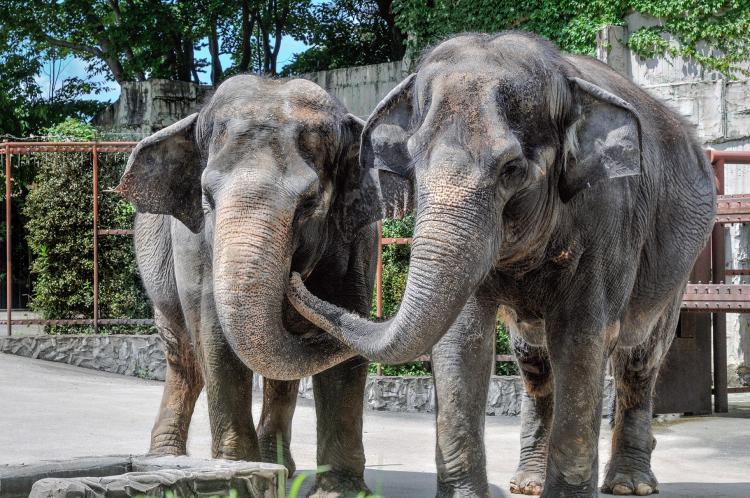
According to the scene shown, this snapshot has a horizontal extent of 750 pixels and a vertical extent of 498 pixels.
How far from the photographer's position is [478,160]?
431 cm

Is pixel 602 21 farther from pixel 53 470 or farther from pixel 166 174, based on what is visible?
pixel 53 470

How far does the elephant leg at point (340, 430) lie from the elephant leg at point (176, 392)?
3.80 ft

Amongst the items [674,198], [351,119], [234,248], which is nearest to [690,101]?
[674,198]

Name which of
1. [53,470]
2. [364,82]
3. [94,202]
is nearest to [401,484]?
[53,470]

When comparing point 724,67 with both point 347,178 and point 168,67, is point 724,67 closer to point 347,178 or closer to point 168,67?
point 347,178

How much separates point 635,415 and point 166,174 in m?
3.02

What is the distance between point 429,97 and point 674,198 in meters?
2.17

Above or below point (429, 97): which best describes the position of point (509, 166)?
below

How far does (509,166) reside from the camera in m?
4.43

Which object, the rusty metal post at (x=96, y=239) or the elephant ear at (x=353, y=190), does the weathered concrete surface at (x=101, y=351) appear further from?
the elephant ear at (x=353, y=190)

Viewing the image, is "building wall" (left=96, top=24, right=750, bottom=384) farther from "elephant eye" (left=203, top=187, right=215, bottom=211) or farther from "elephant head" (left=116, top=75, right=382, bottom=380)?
"elephant eye" (left=203, top=187, right=215, bottom=211)

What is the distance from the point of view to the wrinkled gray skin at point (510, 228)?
168 inches

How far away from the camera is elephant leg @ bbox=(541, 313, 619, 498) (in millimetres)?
4922

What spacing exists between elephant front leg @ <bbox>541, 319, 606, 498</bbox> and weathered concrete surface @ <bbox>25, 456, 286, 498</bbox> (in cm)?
145
